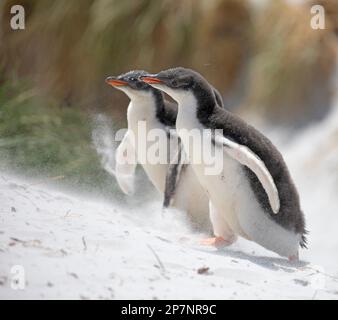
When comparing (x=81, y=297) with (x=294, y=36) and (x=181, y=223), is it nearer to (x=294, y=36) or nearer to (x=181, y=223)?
(x=181, y=223)

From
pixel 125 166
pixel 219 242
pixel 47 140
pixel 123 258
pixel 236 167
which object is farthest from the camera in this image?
pixel 47 140

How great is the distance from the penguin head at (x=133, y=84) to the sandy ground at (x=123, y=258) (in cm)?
35

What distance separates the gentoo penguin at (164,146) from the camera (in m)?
2.21

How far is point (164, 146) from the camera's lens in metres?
2.29

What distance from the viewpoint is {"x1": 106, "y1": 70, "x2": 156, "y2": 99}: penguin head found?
2.22 meters

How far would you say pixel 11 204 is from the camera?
210 centimetres

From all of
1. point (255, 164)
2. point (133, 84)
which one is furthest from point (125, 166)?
point (255, 164)

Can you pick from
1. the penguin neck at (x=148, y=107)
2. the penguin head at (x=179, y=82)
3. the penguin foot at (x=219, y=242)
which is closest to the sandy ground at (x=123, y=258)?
the penguin foot at (x=219, y=242)

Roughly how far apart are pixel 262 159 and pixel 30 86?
3.78ft

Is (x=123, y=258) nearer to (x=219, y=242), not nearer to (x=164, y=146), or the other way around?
(x=219, y=242)

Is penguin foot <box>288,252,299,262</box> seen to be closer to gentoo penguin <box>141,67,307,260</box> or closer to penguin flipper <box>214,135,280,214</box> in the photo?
gentoo penguin <box>141,67,307,260</box>

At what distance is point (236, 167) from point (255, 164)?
0.22 ft

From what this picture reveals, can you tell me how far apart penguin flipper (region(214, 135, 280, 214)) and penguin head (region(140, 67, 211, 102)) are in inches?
5.8
